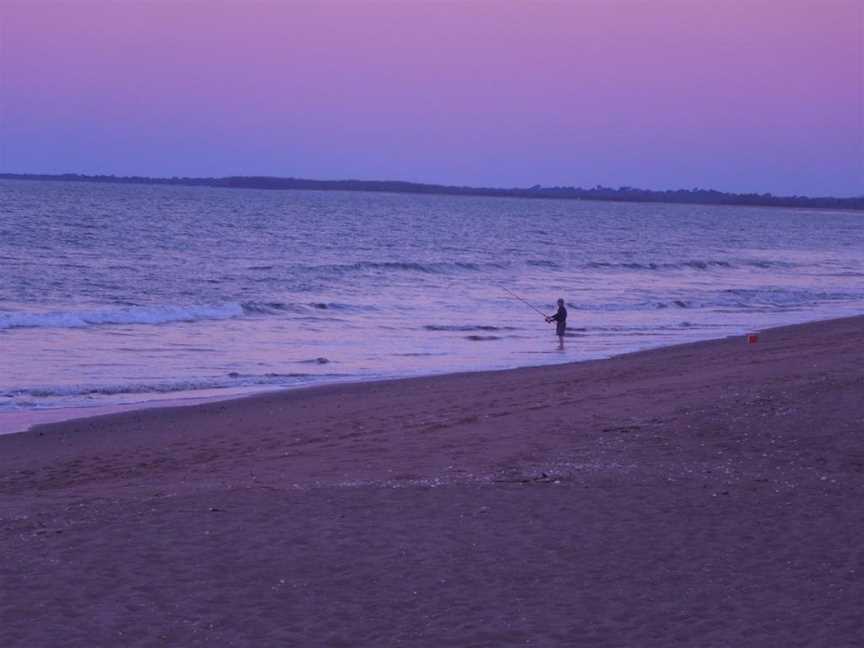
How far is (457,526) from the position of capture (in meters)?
7.57

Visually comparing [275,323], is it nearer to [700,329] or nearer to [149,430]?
[700,329]

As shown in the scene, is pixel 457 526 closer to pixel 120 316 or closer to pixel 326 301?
pixel 120 316

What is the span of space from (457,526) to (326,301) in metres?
25.4

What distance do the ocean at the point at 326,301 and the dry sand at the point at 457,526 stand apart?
5334 millimetres

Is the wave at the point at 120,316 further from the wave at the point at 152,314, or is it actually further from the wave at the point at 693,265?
the wave at the point at 693,265

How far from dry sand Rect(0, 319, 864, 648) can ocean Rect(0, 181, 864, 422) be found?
17.5ft

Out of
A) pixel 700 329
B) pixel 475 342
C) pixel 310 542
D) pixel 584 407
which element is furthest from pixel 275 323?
pixel 310 542

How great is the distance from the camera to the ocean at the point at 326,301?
19031 mm

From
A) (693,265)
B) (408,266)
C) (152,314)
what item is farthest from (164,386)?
(693,265)

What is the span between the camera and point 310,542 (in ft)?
23.8

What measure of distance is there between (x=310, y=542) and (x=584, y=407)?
576 cm

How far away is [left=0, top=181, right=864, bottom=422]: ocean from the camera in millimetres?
19031

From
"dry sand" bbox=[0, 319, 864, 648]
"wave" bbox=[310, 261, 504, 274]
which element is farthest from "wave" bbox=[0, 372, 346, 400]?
"wave" bbox=[310, 261, 504, 274]

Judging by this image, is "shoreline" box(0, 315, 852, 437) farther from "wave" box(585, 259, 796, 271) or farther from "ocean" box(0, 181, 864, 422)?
"wave" box(585, 259, 796, 271)
